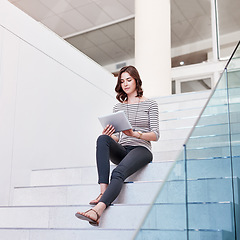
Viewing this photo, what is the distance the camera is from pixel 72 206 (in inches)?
114

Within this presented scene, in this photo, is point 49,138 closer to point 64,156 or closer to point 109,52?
point 64,156

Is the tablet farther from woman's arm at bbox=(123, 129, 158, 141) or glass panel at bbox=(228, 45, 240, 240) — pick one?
glass panel at bbox=(228, 45, 240, 240)

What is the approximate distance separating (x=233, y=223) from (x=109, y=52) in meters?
8.10

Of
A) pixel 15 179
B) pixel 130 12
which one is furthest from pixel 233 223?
pixel 130 12

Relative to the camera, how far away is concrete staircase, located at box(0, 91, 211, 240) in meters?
2.65

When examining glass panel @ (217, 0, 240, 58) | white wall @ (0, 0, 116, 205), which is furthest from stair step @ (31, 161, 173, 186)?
glass panel @ (217, 0, 240, 58)

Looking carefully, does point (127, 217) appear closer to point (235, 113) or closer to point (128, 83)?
point (235, 113)

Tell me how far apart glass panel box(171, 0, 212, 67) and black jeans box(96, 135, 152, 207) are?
574cm

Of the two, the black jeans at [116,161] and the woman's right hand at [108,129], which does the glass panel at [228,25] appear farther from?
the woman's right hand at [108,129]

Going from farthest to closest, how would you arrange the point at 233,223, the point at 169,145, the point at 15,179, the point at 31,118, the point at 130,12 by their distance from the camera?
1. the point at 130,12
2. the point at 169,145
3. the point at 31,118
4. the point at 15,179
5. the point at 233,223

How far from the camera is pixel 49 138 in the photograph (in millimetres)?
4191

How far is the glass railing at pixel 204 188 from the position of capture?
1869 mm

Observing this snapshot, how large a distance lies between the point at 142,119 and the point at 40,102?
1.26 metres

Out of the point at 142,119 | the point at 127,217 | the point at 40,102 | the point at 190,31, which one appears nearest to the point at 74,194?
the point at 127,217
